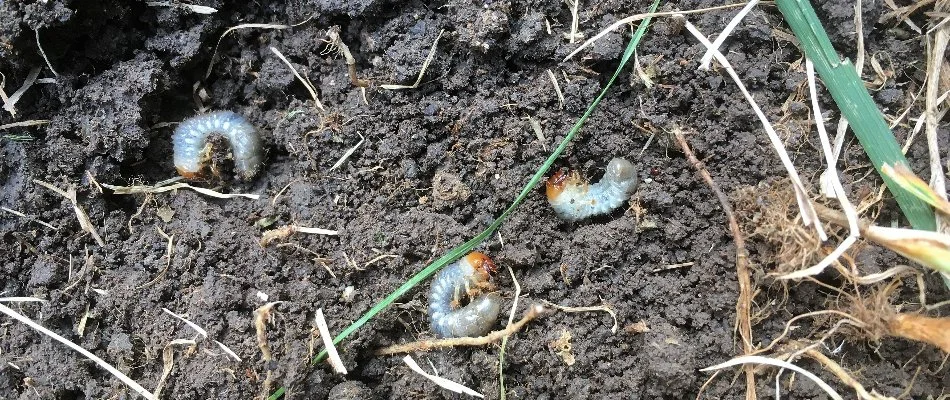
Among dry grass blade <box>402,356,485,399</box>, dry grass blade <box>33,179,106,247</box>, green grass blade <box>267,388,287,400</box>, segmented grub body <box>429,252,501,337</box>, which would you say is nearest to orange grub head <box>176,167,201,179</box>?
dry grass blade <box>33,179,106,247</box>

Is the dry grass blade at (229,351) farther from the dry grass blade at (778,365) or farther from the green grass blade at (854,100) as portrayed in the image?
the green grass blade at (854,100)

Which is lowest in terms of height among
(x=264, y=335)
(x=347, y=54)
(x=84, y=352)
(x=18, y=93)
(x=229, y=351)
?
(x=84, y=352)

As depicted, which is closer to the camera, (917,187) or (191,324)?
(917,187)

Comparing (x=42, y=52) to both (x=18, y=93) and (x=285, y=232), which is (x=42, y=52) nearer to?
(x=18, y=93)

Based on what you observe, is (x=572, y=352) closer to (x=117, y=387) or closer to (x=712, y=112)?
(x=712, y=112)

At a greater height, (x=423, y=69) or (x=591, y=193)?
(x=423, y=69)

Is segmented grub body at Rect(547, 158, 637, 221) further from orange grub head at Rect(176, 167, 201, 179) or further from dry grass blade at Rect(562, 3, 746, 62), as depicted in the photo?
orange grub head at Rect(176, 167, 201, 179)

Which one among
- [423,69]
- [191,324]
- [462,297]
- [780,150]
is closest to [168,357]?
[191,324]
